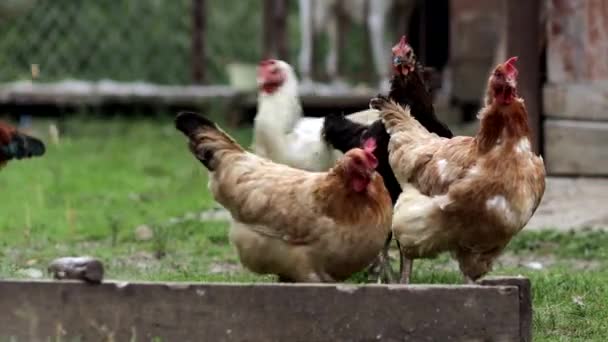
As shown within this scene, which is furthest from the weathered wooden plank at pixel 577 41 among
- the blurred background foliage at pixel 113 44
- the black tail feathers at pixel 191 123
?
the blurred background foliage at pixel 113 44

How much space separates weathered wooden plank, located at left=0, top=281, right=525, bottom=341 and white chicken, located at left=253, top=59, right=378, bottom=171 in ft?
7.89

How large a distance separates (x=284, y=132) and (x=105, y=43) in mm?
9467

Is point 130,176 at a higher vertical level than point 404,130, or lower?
lower

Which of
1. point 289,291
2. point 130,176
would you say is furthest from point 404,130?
point 130,176

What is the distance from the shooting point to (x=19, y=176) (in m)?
10.9

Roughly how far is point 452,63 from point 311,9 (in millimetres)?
2349

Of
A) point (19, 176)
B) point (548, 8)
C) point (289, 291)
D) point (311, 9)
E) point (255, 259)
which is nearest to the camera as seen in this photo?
point (289, 291)

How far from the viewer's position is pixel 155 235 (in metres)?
8.12

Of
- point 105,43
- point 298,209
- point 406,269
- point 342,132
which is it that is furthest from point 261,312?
point 105,43

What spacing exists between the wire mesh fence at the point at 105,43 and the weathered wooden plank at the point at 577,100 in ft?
19.4

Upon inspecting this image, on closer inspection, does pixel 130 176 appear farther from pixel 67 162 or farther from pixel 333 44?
pixel 333 44

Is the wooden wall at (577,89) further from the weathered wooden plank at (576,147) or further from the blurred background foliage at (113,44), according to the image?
the blurred background foliage at (113,44)

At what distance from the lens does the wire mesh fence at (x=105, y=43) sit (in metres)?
15.7

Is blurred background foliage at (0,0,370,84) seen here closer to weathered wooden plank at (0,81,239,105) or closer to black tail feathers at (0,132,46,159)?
weathered wooden plank at (0,81,239,105)
